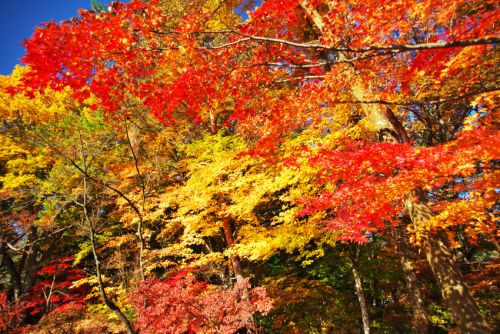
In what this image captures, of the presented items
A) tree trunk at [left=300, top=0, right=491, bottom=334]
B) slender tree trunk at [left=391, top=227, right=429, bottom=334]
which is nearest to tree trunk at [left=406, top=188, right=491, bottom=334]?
tree trunk at [left=300, top=0, right=491, bottom=334]

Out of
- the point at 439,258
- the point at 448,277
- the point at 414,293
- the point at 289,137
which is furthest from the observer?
the point at 289,137

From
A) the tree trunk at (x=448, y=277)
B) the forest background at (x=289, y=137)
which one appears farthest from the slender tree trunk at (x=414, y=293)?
the tree trunk at (x=448, y=277)

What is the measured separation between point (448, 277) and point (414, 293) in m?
5.02

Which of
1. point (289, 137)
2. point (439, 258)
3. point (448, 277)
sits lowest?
point (448, 277)

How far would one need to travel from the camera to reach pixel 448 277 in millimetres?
3363

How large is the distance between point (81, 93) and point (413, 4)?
528cm

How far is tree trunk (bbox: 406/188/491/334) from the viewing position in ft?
10.3

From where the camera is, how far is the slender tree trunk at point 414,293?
6773 mm

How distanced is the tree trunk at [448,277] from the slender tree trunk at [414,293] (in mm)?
3227

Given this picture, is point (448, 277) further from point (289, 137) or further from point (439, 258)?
point (289, 137)

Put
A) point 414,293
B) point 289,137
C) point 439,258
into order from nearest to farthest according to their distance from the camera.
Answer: point 439,258
point 414,293
point 289,137

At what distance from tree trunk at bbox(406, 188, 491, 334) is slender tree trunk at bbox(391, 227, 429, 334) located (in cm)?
323

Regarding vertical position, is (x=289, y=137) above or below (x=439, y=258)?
above

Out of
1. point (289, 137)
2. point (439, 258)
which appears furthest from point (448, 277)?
point (289, 137)
